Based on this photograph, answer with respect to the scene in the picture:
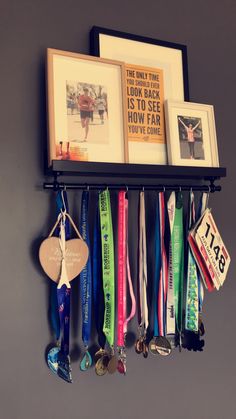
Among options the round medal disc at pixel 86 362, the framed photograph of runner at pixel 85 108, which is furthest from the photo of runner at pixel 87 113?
the round medal disc at pixel 86 362

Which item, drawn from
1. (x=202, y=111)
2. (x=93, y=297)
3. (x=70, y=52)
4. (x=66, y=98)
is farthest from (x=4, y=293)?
(x=202, y=111)

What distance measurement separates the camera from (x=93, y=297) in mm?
1142

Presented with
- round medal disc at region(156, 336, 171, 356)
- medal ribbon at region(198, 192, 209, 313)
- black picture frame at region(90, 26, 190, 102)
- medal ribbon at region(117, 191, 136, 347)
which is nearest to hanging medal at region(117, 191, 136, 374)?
medal ribbon at region(117, 191, 136, 347)

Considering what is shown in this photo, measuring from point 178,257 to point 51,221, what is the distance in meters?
0.38

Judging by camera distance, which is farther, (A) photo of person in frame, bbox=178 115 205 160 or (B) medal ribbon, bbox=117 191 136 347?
(A) photo of person in frame, bbox=178 115 205 160

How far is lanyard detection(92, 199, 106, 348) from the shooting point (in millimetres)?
1140

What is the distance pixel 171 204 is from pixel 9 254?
47 centimetres

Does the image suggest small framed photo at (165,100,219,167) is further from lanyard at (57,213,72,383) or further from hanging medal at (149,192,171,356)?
lanyard at (57,213,72,383)

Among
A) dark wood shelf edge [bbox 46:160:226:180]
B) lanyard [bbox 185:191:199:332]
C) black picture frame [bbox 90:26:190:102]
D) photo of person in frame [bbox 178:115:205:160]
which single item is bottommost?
lanyard [bbox 185:191:199:332]

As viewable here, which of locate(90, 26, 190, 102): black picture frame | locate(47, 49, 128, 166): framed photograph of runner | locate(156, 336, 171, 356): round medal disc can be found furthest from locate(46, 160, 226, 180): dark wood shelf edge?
locate(156, 336, 171, 356): round medal disc

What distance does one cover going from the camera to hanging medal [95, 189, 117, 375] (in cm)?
113

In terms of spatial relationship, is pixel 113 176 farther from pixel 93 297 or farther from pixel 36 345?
pixel 36 345

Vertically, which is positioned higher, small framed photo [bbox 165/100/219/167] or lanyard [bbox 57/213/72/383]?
small framed photo [bbox 165/100/219/167]

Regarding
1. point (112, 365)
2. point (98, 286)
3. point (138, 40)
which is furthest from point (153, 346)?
point (138, 40)
